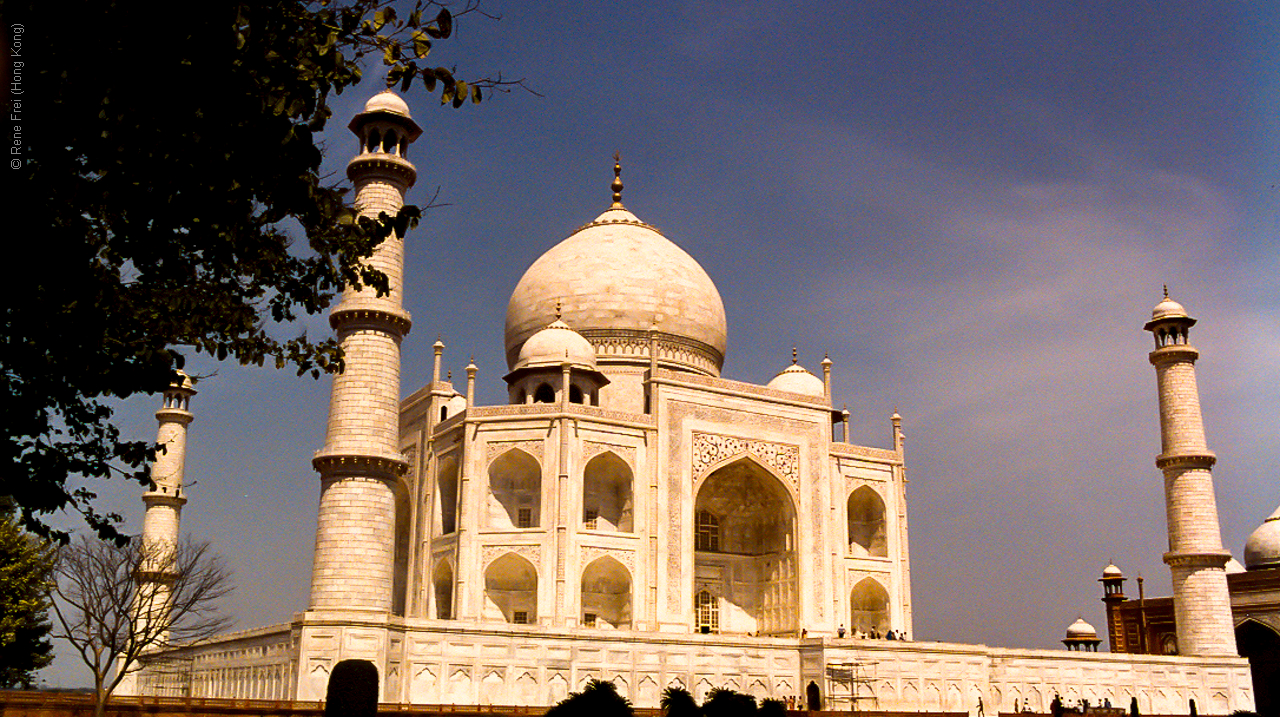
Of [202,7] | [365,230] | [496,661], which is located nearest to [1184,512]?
[496,661]

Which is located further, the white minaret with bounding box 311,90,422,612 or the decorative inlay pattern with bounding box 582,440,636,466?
the decorative inlay pattern with bounding box 582,440,636,466

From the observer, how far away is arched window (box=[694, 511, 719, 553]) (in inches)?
1297

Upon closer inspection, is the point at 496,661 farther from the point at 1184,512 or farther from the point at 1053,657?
the point at 1184,512

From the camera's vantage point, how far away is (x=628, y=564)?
28.8 m

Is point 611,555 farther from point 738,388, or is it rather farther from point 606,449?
point 738,388

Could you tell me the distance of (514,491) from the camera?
3012cm

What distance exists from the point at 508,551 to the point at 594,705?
18035 millimetres

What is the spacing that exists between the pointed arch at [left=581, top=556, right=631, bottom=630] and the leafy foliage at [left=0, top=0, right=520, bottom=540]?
19987mm

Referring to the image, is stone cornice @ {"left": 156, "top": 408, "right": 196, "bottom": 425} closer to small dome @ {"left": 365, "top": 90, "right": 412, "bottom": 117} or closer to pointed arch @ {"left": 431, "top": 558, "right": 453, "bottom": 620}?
pointed arch @ {"left": 431, "top": 558, "right": 453, "bottom": 620}

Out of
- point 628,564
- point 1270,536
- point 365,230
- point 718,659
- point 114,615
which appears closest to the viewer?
point 365,230

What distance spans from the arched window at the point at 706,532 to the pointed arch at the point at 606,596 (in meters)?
3.76

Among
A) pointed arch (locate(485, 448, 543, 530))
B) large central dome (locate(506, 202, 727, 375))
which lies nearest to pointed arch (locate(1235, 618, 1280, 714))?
large central dome (locate(506, 202, 727, 375))

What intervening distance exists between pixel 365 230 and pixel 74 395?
9.91 ft

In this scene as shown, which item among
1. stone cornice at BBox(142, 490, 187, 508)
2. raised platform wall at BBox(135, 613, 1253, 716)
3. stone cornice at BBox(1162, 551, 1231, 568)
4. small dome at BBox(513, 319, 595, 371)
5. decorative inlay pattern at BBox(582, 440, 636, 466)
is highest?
small dome at BBox(513, 319, 595, 371)
